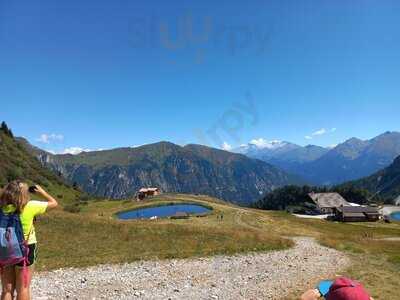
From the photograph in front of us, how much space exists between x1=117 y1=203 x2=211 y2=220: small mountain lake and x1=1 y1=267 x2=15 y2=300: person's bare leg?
71.8 meters

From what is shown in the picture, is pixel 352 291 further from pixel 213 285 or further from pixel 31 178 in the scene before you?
pixel 31 178

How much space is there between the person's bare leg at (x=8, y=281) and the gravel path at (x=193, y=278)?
748 centimetres

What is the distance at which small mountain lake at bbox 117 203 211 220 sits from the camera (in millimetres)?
83625

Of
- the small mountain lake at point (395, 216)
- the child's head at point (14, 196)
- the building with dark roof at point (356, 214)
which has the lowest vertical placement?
the small mountain lake at point (395, 216)

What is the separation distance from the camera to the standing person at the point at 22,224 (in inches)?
388

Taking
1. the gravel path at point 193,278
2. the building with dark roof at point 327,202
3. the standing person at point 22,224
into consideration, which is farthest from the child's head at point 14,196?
the building with dark roof at point 327,202

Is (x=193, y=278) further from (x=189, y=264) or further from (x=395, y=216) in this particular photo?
(x=395, y=216)

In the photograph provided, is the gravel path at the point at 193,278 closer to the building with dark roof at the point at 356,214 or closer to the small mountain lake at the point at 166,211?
the small mountain lake at the point at 166,211

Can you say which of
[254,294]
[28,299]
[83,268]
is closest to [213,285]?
[254,294]

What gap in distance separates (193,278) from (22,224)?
1340 cm

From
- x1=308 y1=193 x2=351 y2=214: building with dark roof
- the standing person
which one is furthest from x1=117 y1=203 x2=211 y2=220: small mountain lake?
x1=308 y1=193 x2=351 y2=214: building with dark roof

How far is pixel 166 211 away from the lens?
90.4 m

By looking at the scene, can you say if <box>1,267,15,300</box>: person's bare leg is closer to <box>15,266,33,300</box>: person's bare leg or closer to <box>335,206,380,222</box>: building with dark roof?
<box>15,266,33,300</box>: person's bare leg

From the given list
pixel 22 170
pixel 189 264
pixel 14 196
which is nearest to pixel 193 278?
pixel 189 264
